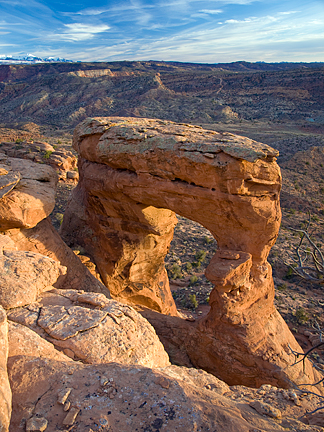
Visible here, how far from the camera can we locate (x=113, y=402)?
131 inches

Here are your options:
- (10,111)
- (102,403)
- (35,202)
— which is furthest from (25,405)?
(10,111)

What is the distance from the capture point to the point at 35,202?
771 centimetres

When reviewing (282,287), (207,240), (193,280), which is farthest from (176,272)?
(282,287)

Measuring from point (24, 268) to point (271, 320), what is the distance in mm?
6934

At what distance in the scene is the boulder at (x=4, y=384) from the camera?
279 cm

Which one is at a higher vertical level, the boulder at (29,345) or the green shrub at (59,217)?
the boulder at (29,345)

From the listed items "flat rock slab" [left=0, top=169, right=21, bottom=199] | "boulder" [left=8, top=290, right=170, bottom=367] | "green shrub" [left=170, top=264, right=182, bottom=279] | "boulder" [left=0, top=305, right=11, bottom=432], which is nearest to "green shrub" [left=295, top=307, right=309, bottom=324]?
"green shrub" [left=170, top=264, right=182, bottom=279]

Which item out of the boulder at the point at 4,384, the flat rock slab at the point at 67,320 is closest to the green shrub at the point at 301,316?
the flat rock slab at the point at 67,320

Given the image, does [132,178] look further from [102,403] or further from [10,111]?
[10,111]

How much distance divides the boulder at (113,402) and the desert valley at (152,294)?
2 centimetres

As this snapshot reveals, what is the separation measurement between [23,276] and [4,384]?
2.39 metres

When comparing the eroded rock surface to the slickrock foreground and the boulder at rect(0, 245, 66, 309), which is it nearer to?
the boulder at rect(0, 245, 66, 309)

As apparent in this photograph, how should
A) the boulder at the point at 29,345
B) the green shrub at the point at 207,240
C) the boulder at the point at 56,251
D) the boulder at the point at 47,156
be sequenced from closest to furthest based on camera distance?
the boulder at the point at 29,345, the boulder at the point at 56,251, the green shrub at the point at 207,240, the boulder at the point at 47,156

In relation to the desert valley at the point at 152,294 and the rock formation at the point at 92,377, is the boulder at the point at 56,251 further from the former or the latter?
the rock formation at the point at 92,377
